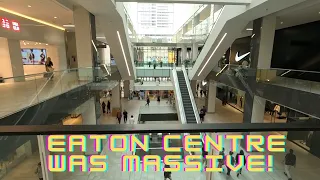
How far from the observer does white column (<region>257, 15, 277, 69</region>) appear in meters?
10.3

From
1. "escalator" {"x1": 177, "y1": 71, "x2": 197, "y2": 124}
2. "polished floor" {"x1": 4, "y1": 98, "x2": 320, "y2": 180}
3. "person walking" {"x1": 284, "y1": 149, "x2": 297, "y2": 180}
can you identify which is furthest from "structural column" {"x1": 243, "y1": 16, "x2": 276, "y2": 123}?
"person walking" {"x1": 284, "y1": 149, "x2": 297, "y2": 180}

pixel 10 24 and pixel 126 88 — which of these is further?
pixel 126 88

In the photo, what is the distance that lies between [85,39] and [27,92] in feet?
14.4

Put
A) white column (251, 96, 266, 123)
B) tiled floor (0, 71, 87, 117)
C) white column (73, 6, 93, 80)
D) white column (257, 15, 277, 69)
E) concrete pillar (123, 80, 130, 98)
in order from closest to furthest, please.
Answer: tiled floor (0, 71, 87, 117) → white column (73, 6, 93, 80) → white column (257, 15, 277, 69) → white column (251, 96, 266, 123) → concrete pillar (123, 80, 130, 98)

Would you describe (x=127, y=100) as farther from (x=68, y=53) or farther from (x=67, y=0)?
(x=67, y=0)

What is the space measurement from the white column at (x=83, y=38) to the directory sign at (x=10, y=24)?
3.67 m

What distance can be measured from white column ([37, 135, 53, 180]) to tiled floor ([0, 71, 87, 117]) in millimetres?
3755

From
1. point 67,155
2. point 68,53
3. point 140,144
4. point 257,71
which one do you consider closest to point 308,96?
point 257,71

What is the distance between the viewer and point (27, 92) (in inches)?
233

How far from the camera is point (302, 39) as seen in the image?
1184 centimetres

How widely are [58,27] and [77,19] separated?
8.04m

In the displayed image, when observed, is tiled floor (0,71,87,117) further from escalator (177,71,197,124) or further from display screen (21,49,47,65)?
display screen (21,49,47,65)

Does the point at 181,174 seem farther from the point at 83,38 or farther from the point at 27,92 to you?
the point at 83,38

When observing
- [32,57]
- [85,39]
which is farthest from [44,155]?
[32,57]
